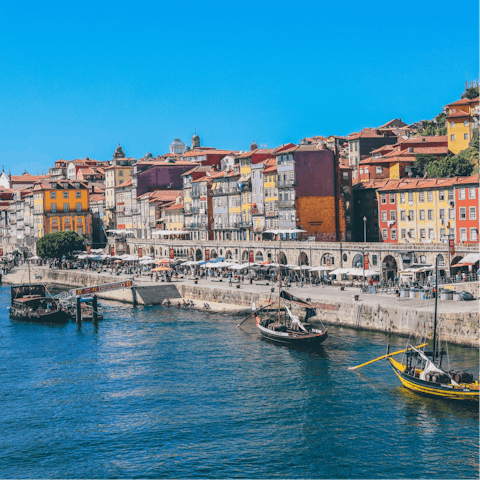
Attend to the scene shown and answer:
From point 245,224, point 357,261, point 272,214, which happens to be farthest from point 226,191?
point 357,261

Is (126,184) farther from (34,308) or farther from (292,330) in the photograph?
(292,330)

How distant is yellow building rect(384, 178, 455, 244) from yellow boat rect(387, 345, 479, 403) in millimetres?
39836

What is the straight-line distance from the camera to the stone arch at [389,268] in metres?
84.4

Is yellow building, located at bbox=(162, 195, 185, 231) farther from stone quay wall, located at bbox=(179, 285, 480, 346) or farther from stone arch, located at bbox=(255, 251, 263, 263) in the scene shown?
stone quay wall, located at bbox=(179, 285, 480, 346)

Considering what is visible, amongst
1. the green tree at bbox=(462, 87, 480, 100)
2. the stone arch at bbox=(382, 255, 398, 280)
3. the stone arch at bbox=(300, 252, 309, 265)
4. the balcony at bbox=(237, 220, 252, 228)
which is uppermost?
the green tree at bbox=(462, 87, 480, 100)

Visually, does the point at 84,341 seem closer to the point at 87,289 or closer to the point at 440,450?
the point at 87,289

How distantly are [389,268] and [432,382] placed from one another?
39681 millimetres

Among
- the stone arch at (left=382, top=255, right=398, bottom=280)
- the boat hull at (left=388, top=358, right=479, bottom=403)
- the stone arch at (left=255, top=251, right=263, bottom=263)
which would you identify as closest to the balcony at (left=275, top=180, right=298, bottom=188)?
the stone arch at (left=255, top=251, right=263, bottom=263)

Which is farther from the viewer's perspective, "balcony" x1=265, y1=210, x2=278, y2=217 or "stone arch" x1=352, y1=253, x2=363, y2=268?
"balcony" x1=265, y1=210, x2=278, y2=217

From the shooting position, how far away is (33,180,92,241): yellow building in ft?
522

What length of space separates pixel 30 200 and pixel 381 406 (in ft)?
452

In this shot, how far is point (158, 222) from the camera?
145 m

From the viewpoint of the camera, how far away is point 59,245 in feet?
456

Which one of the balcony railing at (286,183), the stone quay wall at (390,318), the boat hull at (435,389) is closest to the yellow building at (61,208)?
the balcony railing at (286,183)
